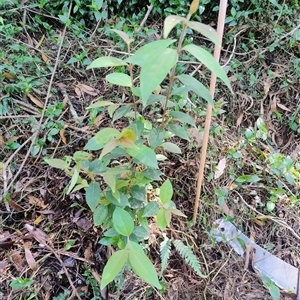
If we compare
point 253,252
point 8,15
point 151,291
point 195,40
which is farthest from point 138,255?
point 8,15

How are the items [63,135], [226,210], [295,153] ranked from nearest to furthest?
1. [226,210]
2. [63,135]
3. [295,153]

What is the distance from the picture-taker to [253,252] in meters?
1.28

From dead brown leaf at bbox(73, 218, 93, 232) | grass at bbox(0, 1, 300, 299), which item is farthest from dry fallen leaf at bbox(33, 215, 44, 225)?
dead brown leaf at bbox(73, 218, 93, 232)

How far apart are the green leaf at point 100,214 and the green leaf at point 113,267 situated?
176 mm

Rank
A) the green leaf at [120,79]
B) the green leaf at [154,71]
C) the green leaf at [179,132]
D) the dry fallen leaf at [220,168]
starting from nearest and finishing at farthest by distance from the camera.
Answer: the green leaf at [154,71] → the green leaf at [120,79] → the green leaf at [179,132] → the dry fallen leaf at [220,168]

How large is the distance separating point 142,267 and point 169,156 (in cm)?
68

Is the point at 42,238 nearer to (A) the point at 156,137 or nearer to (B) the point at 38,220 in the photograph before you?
(B) the point at 38,220

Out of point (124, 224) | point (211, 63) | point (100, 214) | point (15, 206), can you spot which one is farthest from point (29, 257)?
point (211, 63)

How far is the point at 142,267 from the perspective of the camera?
2.63 feet

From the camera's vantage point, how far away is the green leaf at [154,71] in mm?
607

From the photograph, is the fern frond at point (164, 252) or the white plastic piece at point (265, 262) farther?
the white plastic piece at point (265, 262)

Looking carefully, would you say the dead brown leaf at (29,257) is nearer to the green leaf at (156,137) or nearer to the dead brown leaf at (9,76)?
the green leaf at (156,137)

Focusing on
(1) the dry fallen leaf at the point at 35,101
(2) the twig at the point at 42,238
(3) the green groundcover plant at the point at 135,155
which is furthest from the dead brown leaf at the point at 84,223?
(1) the dry fallen leaf at the point at 35,101

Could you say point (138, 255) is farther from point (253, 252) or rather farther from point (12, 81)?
point (12, 81)
